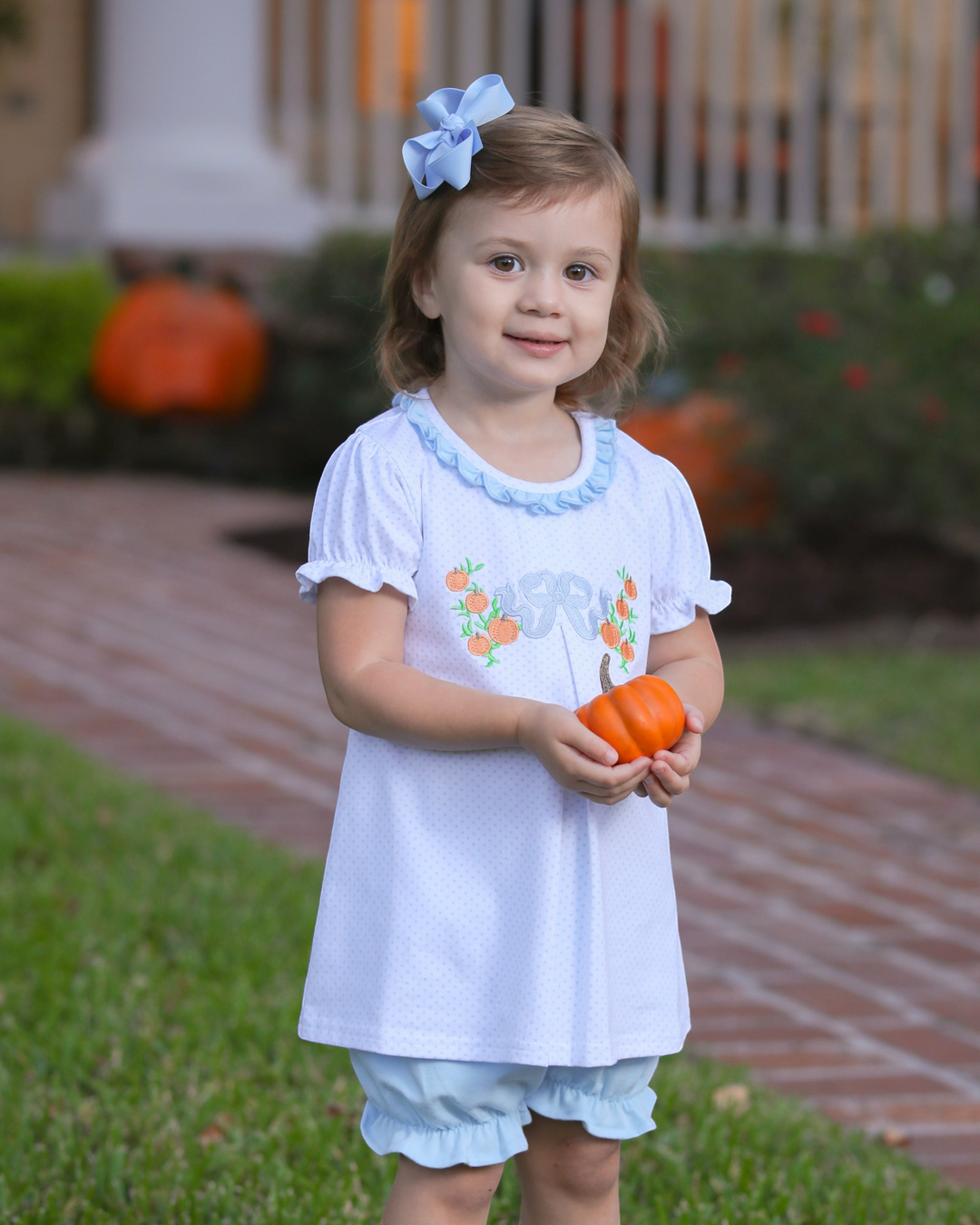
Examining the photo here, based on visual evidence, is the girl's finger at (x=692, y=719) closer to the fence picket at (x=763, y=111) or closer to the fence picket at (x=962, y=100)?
the fence picket at (x=763, y=111)

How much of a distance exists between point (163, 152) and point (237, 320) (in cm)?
137

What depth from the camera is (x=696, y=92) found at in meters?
12.4

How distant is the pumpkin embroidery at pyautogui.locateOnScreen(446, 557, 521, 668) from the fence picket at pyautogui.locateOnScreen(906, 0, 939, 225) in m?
11.6

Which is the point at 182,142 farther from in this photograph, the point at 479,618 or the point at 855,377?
the point at 479,618

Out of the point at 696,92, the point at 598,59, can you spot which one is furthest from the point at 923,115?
the point at 598,59

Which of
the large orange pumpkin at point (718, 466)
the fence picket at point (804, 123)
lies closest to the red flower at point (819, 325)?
the large orange pumpkin at point (718, 466)

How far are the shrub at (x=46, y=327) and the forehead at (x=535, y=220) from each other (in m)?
8.67

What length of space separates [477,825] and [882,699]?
4458 mm

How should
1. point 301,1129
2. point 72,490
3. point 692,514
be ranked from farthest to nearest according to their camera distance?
point 72,490 < point 301,1129 < point 692,514

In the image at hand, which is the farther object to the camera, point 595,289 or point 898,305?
point 898,305

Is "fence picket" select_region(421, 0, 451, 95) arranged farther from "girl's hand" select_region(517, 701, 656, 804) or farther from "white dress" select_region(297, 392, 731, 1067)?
"girl's hand" select_region(517, 701, 656, 804)

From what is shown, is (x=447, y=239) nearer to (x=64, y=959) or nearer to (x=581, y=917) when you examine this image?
(x=581, y=917)

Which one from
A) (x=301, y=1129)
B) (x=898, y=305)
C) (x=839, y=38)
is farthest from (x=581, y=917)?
(x=839, y=38)

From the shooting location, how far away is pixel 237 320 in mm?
10883
